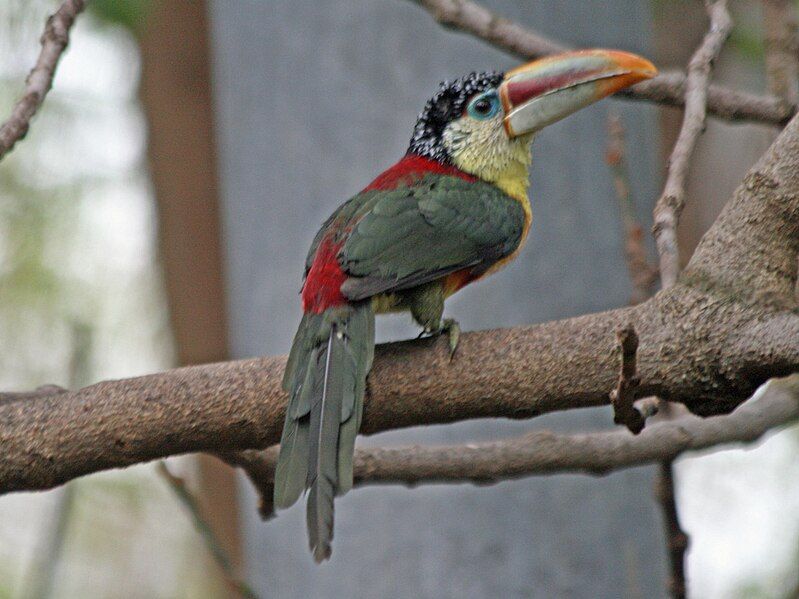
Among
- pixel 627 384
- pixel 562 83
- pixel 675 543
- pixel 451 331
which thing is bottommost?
pixel 675 543

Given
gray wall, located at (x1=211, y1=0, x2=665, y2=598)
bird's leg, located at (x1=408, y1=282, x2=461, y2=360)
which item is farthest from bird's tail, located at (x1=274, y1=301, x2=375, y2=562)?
gray wall, located at (x1=211, y1=0, x2=665, y2=598)

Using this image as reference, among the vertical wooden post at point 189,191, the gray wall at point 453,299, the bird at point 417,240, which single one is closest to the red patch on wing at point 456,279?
the bird at point 417,240

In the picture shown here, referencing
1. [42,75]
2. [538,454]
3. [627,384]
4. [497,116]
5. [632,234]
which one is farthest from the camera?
[497,116]

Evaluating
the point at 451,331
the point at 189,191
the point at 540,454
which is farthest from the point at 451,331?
the point at 189,191

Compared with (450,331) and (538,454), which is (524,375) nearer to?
(450,331)

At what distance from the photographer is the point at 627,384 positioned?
2.00m

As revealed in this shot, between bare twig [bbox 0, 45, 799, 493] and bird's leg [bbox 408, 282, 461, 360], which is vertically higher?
bird's leg [bbox 408, 282, 461, 360]

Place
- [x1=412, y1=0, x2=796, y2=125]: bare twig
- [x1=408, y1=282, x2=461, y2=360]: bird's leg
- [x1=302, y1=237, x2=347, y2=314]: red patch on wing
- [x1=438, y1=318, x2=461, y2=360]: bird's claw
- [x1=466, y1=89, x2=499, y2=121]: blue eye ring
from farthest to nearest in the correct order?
1. [x1=466, y1=89, x2=499, y2=121]: blue eye ring
2. [x1=412, y1=0, x2=796, y2=125]: bare twig
3. [x1=408, y1=282, x2=461, y2=360]: bird's leg
4. [x1=302, y1=237, x2=347, y2=314]: red patch on wing
5. [x1=438, y1=318, x2=461, y2=360]: bird's claw

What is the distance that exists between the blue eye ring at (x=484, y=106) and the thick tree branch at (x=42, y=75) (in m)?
1.26

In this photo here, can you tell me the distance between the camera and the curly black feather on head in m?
3.50

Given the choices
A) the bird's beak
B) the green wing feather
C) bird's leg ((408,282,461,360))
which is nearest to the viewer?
the green wing feather

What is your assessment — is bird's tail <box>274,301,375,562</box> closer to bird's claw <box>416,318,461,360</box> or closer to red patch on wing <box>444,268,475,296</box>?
bird's claw <box>416,318,461,360</box>

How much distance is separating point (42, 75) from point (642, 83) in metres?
1.75

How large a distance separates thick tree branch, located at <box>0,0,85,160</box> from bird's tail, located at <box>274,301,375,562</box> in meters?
0.85
